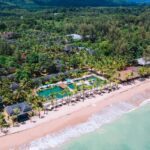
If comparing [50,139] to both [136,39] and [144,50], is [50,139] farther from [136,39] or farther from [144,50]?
[136,39]

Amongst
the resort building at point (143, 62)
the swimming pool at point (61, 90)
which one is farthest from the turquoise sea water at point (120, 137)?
the resort building at point (143, 62)

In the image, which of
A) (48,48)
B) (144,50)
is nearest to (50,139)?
Answer: (48,48)

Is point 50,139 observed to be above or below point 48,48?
below

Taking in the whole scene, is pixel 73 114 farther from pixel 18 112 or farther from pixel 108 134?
pixel 18 112

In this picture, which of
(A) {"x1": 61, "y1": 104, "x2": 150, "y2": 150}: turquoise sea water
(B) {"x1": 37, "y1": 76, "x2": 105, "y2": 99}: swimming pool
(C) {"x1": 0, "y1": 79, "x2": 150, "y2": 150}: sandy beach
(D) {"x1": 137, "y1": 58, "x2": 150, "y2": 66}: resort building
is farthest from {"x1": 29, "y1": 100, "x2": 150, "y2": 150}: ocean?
(D) {"x1": 137, "y1": 58, "x2": 150, "y2": 66}: resort building

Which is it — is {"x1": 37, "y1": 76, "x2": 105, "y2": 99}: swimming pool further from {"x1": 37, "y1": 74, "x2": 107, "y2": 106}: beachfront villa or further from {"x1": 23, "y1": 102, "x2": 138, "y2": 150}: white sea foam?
{"x1": 23, "y1": 102, "x2": 138, "y2": 150}: white sea foam
